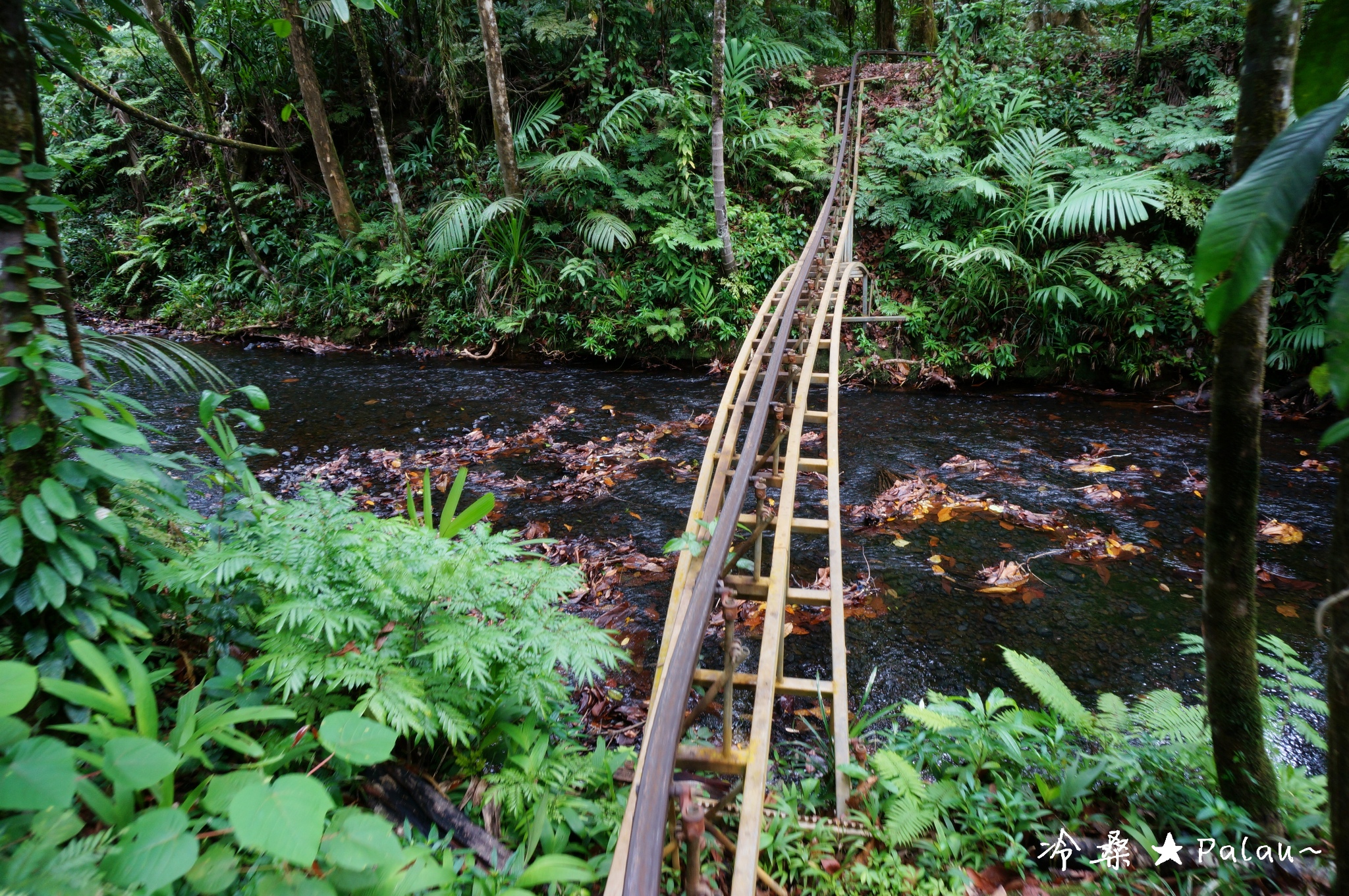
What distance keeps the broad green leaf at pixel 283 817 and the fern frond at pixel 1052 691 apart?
9.20 feet

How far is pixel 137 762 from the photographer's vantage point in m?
1.33

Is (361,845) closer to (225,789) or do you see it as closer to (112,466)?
(225,789)

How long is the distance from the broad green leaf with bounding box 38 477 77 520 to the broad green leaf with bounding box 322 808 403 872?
1070 millimetres

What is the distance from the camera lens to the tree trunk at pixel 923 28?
13.9m

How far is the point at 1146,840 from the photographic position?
6.39ft

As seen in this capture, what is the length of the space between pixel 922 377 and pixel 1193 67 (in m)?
6.12

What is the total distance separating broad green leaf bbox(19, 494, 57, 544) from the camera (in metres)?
1.55

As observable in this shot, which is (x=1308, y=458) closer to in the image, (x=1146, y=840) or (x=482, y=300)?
(x=1146, y=840)

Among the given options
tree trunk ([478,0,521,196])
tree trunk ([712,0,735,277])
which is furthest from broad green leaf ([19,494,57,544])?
tree trunk ([478,0,521,196])

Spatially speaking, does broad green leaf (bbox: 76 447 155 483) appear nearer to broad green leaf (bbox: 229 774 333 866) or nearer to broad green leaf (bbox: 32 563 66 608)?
broad green leaf (bbox: 32 563 66 608)

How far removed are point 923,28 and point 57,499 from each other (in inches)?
695

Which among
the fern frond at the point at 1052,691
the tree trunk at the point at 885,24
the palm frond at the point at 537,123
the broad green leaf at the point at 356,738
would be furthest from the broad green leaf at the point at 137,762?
the tree trunk at the point at 885,24

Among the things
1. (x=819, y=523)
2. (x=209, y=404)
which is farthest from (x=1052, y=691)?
(x=209, y=404)

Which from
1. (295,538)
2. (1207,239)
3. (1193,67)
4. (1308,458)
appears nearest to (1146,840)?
(1207,239)
